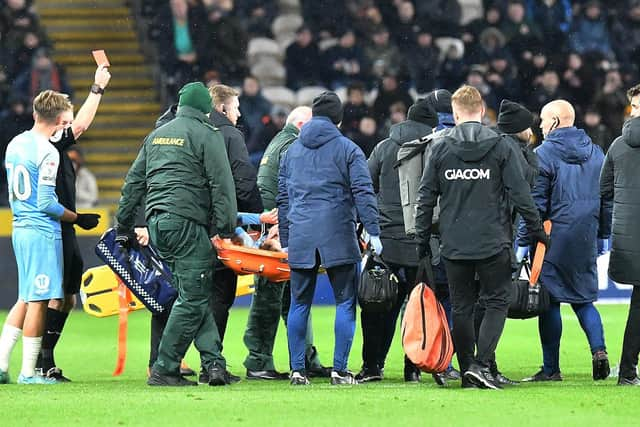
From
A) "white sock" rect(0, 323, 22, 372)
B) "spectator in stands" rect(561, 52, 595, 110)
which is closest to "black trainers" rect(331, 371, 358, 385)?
"white sock" rect(0, 323, 22, 372)

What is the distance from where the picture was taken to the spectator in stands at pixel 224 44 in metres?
22.0

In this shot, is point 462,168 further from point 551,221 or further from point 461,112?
point 551,221

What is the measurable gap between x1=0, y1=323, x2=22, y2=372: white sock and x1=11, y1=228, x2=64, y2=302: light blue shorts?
33 cm

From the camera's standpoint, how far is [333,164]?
952 centimetres

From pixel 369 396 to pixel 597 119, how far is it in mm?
13365

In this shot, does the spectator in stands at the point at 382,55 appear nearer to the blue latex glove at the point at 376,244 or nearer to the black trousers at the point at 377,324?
the black trousers at the point at 377,324

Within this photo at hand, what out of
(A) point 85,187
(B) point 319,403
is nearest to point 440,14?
(A) point 85,187

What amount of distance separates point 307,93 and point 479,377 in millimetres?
13269

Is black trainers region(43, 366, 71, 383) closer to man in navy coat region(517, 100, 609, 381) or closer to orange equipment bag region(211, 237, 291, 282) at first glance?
orange equipment bag region(211, 237, 291, 282)

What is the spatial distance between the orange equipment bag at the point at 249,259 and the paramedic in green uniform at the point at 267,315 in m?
0.63

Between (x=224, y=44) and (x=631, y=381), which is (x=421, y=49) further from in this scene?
(x=631, y=381)

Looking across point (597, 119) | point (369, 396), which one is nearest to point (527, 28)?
point (597, 119)

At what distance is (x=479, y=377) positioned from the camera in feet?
29.5

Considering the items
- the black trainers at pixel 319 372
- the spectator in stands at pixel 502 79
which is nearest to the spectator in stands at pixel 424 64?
the spectator in stands at pixel 502 79
